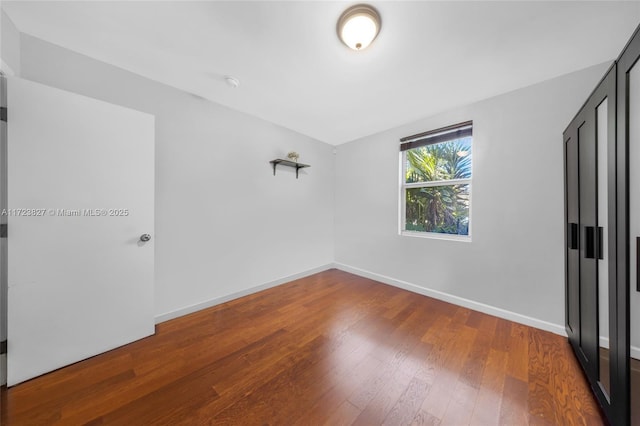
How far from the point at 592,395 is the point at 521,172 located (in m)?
1.83

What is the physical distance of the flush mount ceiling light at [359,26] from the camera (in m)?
1.32

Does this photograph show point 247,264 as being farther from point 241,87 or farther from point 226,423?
point 241,87

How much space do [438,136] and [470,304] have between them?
7.05 feet

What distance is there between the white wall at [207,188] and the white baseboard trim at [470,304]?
1.35 metres

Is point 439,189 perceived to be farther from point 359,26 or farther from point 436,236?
point 359,26

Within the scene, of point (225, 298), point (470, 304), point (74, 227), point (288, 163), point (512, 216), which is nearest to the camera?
point (74, 227)

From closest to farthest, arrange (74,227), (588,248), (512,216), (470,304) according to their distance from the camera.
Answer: (588,248), (74,227), (512,216), (470,304)

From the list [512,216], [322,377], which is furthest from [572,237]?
[322,377]

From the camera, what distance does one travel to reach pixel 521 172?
2139mm

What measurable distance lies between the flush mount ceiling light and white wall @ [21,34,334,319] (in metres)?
1.78

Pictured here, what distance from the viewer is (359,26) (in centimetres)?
140

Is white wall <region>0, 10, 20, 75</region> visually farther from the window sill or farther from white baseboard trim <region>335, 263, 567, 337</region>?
white baseboard trim <region>335, 263, 567, 337</region>

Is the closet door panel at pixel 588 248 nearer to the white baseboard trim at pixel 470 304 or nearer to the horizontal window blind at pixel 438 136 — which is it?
the white baseboard trim at pixel 470 304

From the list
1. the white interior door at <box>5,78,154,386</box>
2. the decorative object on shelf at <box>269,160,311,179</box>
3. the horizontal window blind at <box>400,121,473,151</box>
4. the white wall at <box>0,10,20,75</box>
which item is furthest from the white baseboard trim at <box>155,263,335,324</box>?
the horizontal window blind at <box>400,121,473,151</box>
